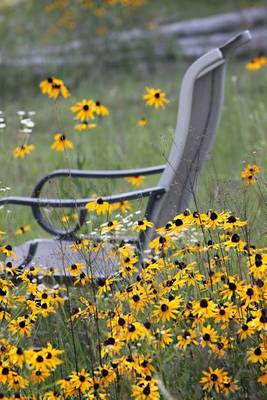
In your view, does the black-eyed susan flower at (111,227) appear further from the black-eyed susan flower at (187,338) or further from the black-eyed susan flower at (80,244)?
the black-eyed susan flower at (187,338)

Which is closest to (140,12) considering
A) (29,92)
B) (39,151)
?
(29,92)

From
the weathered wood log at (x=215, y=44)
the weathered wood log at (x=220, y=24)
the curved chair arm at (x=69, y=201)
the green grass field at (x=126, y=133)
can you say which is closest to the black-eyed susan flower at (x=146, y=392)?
the green grass field at (x=126, y=133)

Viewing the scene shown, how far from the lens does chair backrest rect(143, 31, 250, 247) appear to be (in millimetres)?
4055

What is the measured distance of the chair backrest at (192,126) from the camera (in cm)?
405

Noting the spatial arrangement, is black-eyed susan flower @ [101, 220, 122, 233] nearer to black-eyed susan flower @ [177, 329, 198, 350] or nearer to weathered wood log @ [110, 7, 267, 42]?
black-eyed susan flower @ [177, 329, 198, 350]

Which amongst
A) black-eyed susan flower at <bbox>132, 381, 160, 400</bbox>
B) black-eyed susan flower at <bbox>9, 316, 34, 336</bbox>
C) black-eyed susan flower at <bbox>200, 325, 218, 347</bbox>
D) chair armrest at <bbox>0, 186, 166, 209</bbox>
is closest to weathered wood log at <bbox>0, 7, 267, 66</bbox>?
chair armrest at <bbox>0, 186, 166, 209</bbox>

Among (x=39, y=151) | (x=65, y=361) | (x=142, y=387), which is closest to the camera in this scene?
(x=142, y=387)

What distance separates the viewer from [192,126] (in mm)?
4250

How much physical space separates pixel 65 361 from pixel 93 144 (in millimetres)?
4258

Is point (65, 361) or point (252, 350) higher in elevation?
point (65, 361)

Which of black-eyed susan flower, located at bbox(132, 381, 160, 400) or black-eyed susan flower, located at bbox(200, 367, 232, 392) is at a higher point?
black-eyed susan flower, located at bbox(200, 367, 232, 392)

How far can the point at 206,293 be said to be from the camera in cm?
321

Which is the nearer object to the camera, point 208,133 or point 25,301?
point 25,301

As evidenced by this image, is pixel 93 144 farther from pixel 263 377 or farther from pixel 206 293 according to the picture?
pixel 263 377
